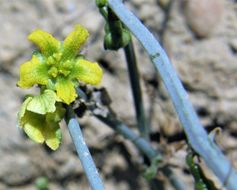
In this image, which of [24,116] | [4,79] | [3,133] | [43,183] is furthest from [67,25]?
[24,116]

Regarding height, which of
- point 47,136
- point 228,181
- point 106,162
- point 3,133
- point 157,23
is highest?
point 157,23

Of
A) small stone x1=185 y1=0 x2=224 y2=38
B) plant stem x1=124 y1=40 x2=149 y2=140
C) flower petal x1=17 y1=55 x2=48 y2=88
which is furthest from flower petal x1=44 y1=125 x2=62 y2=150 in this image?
small stone x1=185 y1=0 x2=224 y2=38

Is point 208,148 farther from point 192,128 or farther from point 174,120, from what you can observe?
point 174,120

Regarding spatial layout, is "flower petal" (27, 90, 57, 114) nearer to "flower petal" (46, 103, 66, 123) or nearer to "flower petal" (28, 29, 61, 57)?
"flower petal" (46, 103, 66, 123)

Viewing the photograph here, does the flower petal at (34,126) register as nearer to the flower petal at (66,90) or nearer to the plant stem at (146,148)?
the flower petal at (66,90)

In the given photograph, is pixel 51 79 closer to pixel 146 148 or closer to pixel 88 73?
pixel 88 73

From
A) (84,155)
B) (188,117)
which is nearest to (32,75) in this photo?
(84,155)

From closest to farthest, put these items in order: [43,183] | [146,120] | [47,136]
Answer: [47,136]
[43,183]
[146,120]
